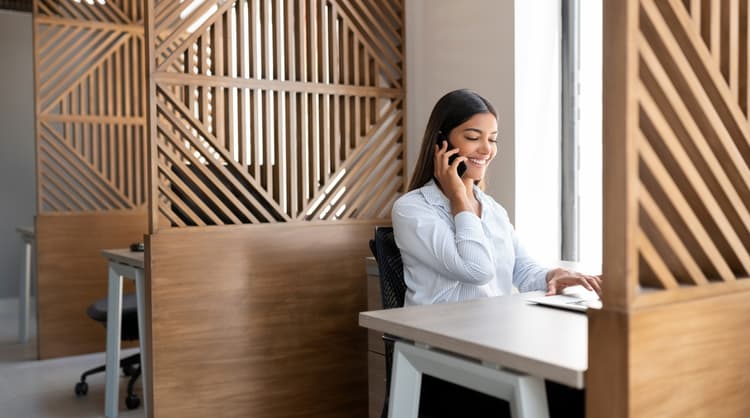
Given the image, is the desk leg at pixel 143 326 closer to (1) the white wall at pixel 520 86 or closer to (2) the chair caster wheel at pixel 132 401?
(2) the chair caster wheel at pixel 132 401

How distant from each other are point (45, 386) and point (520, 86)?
2930mm

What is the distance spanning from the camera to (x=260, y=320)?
3.07 meters

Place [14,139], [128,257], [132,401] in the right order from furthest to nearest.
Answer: [14,139], [132,401], [128,257]

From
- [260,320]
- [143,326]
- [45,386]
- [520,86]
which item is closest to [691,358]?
[520,86]

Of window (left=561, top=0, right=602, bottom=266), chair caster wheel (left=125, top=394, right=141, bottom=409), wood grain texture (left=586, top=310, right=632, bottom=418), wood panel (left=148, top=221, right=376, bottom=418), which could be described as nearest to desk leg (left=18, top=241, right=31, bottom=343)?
chair caster wheel (left=125, top=394, right=141, bottom=409)

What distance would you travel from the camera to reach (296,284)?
315 cm

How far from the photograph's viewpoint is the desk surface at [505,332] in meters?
1.31

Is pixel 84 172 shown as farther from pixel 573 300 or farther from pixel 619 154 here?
pixel 619 154

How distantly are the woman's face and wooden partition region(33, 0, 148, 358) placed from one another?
126 inches

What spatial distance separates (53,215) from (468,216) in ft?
11.3

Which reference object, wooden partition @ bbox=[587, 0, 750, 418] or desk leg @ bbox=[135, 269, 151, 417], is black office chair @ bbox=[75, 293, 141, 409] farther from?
wooden partition @ bbox=[587, 0, 750, 418]

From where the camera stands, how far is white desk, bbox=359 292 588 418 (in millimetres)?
1346

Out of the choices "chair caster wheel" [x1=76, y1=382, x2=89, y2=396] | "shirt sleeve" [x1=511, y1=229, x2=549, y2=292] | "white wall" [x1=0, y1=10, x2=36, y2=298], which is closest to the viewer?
"shirt sleeve" [x1=511, y1=229, x2=549, y2=292]

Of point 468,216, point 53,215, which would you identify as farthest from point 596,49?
point 53,215
